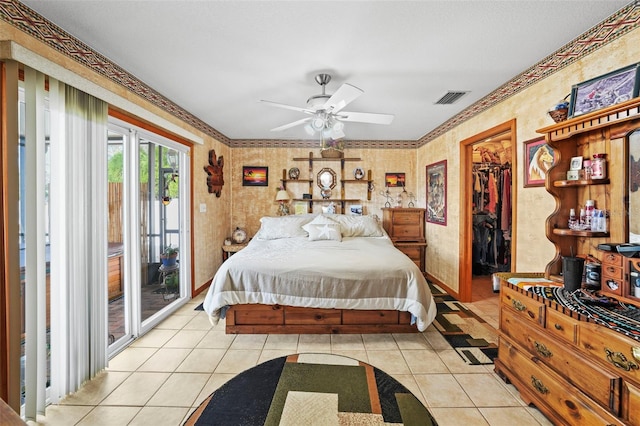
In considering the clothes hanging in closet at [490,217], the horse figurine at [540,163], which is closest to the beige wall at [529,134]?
the horse figurine at [540,163]

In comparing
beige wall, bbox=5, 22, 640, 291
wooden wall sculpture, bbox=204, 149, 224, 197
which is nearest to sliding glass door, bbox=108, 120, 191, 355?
beige wall, bbox=5, 22, 640, 291

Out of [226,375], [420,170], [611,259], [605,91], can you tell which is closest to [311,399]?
[226,375]

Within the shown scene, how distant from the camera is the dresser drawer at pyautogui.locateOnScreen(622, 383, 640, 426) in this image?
1234 mm

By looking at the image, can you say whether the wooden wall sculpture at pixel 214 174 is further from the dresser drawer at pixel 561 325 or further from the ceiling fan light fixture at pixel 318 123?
the dresser drawer at pixel 561 325

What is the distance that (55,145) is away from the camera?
73.4 inches

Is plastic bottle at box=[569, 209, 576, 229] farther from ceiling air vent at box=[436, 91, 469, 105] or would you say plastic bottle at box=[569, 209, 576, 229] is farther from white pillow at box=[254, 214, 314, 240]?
white pillow at box=[254, 214, 314, 240]

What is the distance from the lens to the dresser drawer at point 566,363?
1.33 metres

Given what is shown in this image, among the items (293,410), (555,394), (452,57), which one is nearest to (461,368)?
(555,394)

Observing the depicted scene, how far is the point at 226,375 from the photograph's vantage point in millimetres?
2207

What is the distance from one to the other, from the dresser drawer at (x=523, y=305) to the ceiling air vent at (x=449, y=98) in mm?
1974

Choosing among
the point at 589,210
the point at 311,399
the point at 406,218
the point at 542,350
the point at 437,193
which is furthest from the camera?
the point at 406,218

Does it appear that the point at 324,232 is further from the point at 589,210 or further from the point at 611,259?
the point at 611,259

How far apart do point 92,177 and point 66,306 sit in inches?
35.4

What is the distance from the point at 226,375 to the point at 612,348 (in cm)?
235
